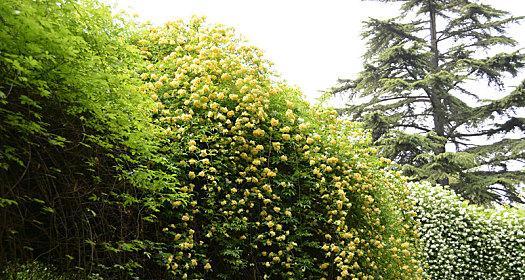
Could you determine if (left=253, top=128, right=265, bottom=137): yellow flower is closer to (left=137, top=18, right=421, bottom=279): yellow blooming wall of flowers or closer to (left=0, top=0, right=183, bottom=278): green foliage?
(left=137, top=18, right=421, bottom=279): yellow blooming wall of flowers

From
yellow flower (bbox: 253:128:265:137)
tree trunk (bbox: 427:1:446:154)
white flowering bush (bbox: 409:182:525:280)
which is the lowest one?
white flowering bush (bbox: 409:182:525:280)

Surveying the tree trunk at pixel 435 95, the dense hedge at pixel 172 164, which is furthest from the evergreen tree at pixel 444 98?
the dense hedge at pixel 172 164

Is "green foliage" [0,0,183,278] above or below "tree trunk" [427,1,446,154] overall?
below

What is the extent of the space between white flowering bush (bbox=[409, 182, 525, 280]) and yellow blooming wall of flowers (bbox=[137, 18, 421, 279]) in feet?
11.0

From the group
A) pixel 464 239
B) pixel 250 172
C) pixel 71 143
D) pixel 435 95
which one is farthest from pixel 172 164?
pixel 435 95

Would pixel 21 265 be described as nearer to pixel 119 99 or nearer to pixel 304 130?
pixel 119 99

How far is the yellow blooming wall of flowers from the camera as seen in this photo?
3.82m

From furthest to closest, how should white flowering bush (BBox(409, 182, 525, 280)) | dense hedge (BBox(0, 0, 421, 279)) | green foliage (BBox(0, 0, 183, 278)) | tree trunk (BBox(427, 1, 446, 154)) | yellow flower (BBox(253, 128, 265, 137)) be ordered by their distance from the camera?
tree trunk (BBox(427, 1, 446, 154)) → white flowering bush (BBox(409, 182, 525, 280)) → yellow flower (BBox(253, 128, 265, 137)) → dense hedge (BBox(0, 0, 421, 279)) → green foliage (BBox(0, 0, 183, 278))

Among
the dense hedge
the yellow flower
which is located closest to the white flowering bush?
the dense hedge

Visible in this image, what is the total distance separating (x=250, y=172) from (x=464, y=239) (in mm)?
5128

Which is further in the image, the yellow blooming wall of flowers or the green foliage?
the yellow blooming wall of flowers

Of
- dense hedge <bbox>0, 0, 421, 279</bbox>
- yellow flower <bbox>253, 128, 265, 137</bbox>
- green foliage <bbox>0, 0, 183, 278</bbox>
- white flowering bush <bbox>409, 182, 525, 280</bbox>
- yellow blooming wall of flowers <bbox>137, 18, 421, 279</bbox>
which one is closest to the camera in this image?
green foliage <bbox>0, 0, 183, 278</bbox>

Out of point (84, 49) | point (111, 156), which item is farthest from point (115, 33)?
point (111, 156)

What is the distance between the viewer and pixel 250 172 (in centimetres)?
407
